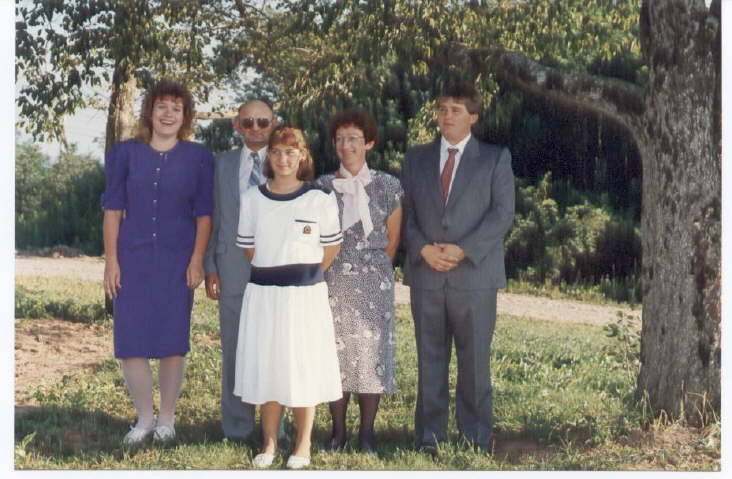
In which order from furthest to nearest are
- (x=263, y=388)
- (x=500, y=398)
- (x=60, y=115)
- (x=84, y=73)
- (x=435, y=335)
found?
(x=60, y=115) → (x=84, y=73) → (x=500, y=398) → (x=435, y=335) → (x=263, y=388)

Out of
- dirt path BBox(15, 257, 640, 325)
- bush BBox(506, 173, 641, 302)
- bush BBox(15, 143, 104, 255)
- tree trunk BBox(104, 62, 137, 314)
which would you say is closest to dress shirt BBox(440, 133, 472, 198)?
bush BBox(15, 143, 104, 255)

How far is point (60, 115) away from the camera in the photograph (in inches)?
306

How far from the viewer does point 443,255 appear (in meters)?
4.95

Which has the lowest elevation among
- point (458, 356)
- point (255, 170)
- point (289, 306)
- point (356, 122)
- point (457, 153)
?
point (458, 356)

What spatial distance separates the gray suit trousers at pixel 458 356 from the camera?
501 centimetres

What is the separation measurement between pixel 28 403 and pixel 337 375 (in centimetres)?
292

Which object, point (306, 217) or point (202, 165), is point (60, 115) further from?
point (306, 217)

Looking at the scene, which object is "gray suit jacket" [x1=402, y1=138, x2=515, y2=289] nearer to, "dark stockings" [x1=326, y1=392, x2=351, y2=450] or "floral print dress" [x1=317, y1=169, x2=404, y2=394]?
"floral print dress" [x1=317, y1=169, x2=404, y2=394]

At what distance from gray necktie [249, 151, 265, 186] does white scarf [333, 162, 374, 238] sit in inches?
18.5

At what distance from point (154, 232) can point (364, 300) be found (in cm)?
126

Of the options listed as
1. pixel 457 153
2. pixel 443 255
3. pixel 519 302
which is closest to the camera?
pixel 443 255

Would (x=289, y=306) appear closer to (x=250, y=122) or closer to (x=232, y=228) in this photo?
(x=232, y=228)

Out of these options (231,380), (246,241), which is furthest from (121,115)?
(246,241)

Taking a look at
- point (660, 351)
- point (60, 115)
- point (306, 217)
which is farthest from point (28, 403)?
point (660, 351)
